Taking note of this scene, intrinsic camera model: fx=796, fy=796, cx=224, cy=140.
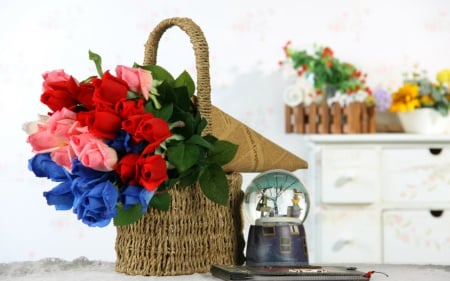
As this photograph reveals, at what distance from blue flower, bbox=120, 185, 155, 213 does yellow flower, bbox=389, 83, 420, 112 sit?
2.36 meters

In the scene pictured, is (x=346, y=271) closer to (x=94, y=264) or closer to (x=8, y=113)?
(x=94, y=264)

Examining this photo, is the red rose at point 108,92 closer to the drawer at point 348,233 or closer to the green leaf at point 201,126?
the green leaf at point 201,126

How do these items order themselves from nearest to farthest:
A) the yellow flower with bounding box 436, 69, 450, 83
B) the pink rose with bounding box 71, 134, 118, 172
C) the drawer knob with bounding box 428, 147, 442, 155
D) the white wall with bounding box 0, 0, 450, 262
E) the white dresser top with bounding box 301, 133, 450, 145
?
the pink rose with bounding box 71, 134, 118, 172 < the white dresser top with bounding box 301, 133, 450, 145 < the drawer knob with bounding box 428, 147, 442, 155 < the yellow flower with bounding box 436, 69, 450, 83 < the white wall with bounding box 0, 0, 450, 262

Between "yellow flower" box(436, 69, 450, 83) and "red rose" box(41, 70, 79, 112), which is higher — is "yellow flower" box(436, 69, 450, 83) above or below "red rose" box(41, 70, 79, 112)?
above

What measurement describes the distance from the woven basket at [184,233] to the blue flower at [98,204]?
163mm

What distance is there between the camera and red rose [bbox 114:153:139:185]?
1.14 meters

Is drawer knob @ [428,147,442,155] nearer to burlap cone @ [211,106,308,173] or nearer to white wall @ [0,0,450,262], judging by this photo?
white wall @ [0,0,450,262]

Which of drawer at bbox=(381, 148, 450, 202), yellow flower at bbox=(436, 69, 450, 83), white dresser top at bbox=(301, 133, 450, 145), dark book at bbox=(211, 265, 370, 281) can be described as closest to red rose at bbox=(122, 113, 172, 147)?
dark book at bbox=(211, 265, 370, 281)

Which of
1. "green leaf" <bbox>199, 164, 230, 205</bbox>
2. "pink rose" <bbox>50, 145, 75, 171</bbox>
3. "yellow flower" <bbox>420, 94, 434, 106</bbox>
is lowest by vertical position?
"green leaf" <bbox>199, 164, 230, 205</bbox>

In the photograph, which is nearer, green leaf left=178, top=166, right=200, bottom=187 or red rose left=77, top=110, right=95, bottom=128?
red rose left=77, top=110, right=95, bottom=128

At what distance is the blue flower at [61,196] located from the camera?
1.19 meters

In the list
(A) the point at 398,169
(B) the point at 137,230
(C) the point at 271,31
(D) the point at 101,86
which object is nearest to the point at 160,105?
(D) the point at 101,86

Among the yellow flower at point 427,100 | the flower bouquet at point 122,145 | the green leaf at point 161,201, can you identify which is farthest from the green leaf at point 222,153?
the yellow flower at point 427,100

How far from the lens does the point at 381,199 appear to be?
321 centimetres
